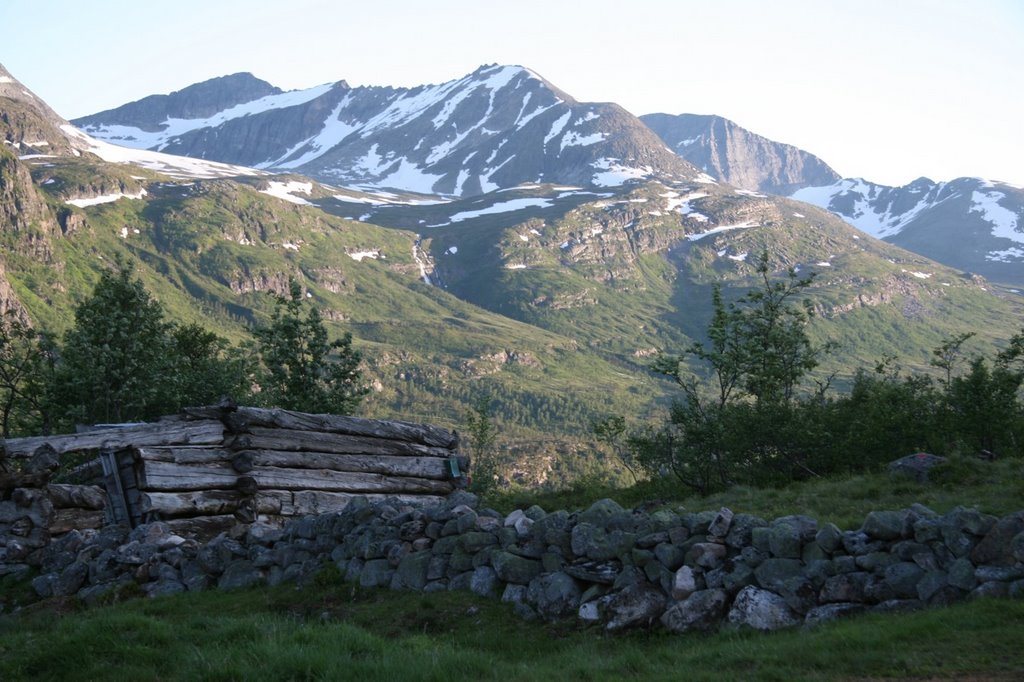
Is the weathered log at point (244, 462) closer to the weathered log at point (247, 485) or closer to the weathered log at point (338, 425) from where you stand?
the weathered log at point (247, 485)

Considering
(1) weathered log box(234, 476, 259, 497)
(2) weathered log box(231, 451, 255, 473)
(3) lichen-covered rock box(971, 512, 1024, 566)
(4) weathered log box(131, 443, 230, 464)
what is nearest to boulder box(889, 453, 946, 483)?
(3) lichen-covered rock box(971, 512, 1024, 566)

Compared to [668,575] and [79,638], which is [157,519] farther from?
[668,575]

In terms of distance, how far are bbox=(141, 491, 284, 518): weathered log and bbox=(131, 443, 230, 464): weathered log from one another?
770mm

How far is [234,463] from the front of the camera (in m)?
19.5

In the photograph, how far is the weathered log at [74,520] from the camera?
19500 mm

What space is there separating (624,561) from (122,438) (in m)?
12.5

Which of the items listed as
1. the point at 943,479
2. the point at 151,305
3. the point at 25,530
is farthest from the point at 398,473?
the point at 151,305

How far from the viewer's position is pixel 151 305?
3241 cm

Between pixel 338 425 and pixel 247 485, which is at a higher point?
pixel 338 425

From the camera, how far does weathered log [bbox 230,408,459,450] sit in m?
19.6

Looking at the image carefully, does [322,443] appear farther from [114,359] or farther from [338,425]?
[114,359]

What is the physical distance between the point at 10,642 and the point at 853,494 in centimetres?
1531

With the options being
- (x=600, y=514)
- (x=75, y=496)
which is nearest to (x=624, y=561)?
(x=600, y=514)

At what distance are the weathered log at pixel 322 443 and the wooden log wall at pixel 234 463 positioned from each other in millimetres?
26
